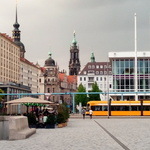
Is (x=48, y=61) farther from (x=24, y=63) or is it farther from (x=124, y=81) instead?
(x=124, y=81)

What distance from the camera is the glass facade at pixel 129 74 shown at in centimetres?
8075

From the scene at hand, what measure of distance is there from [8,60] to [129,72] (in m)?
45.4

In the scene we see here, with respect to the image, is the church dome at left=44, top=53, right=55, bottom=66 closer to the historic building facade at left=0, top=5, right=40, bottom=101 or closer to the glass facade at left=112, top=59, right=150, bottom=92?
the historic building facade at left=0, top=5, right=40, bottom=101

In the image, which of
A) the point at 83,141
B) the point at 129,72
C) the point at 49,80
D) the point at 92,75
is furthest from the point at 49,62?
the point at 83,141

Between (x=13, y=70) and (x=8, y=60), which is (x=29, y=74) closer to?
(x=13, y=70)

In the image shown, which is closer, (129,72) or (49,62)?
(129,72)

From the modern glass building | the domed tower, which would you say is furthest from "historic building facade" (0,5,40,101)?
the modern glass building

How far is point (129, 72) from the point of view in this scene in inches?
3177

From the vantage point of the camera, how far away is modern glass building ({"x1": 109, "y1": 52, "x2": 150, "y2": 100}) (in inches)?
3177

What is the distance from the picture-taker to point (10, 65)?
11756 cm

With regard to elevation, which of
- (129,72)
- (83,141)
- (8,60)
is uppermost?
(8,60)

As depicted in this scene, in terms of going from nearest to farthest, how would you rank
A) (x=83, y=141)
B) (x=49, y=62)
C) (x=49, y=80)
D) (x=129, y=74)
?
(x=83, y=141) < (x=129, y=74) < (x=49, y=80) < (x=49, y=62)

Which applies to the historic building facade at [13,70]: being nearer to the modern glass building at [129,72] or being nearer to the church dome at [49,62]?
the church dome at [49,62]

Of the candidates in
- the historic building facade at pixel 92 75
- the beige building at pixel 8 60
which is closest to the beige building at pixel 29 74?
the beige building at pixel 8 60
